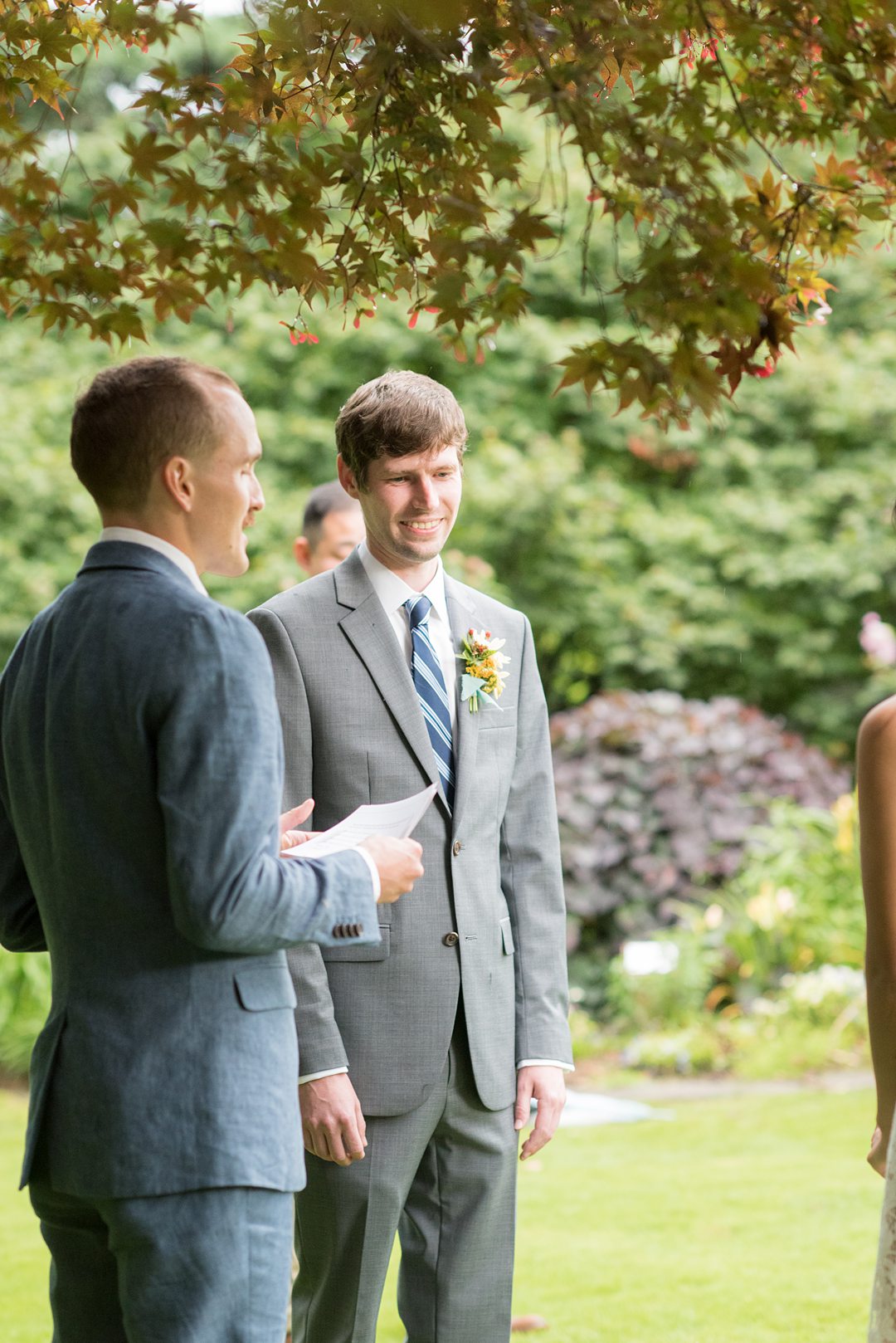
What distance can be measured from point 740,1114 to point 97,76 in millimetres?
9364

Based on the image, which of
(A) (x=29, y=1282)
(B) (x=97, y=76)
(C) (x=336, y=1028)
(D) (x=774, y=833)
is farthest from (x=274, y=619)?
(B) (x=97, y=76)

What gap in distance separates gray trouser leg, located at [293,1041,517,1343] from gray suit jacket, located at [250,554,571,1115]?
6 cm

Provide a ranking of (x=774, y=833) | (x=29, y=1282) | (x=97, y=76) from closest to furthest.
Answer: (x=29, y=1282), (x=774, y=833), (x=97, y=76)

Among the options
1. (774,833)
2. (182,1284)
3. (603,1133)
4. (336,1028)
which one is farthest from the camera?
(774,833)

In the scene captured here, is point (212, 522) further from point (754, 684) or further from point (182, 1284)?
point (754, 684)

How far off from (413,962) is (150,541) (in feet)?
3.42

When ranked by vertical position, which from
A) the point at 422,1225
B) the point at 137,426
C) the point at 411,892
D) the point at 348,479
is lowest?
the point at 422,1225

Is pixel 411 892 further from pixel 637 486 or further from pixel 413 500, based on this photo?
pixel 637 486

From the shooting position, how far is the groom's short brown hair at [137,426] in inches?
74.4

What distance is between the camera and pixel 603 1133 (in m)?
5.83

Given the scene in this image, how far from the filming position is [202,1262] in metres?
1.76

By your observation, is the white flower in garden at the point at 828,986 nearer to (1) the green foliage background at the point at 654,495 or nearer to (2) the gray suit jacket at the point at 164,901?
(1) the green foliage background at the point at 654,495

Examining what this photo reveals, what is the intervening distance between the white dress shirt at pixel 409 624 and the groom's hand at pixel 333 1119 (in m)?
0.41

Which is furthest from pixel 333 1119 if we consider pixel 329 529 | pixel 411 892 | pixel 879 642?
pixel 879 642
